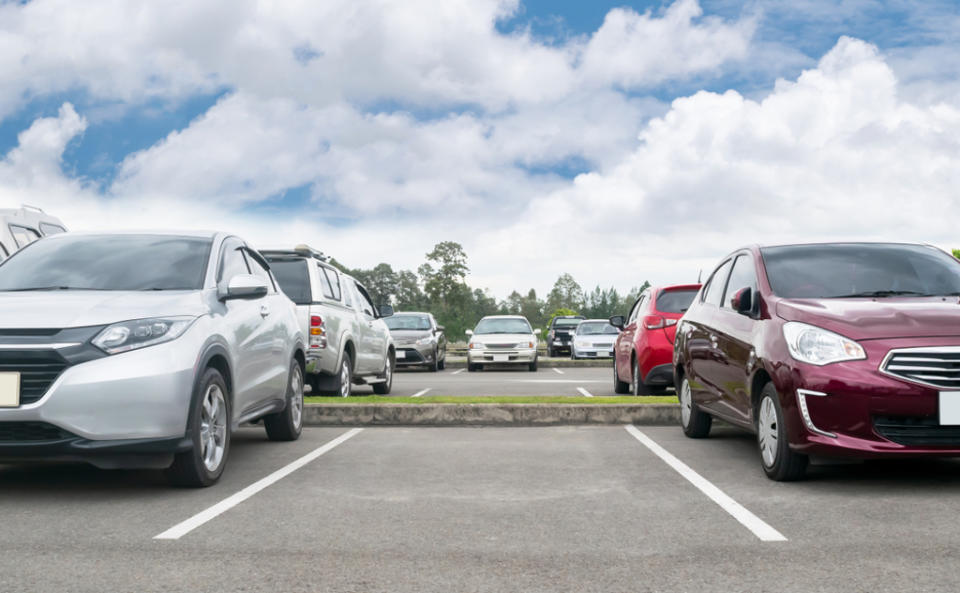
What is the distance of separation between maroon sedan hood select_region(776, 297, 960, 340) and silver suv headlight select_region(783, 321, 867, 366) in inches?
1.7

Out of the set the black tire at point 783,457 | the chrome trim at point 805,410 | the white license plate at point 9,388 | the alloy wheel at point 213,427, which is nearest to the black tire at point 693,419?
the black tire at point 783,457

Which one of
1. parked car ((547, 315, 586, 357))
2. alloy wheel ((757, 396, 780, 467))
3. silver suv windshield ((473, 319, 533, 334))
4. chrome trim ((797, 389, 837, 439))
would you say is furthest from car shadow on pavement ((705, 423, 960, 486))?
parked car ((547, 315, 586, 357))

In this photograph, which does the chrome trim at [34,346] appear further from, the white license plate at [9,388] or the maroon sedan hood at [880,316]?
the maroon sedan hood at [880,316]

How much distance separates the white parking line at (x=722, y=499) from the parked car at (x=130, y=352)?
312 centimetres

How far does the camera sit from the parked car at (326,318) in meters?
11.0

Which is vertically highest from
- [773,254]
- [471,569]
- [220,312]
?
[773,254]

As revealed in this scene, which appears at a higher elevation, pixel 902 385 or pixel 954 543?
pixel 902 385

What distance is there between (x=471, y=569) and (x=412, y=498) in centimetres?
165

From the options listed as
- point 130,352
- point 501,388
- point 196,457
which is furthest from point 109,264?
point 501,388

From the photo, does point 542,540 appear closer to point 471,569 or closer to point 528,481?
point 471,569

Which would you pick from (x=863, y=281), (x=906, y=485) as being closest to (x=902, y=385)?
(x=906, y=485)

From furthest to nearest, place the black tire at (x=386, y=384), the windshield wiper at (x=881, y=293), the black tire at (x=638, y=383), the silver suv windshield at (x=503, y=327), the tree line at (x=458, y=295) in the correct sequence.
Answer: the tree line at (x=458, y=295), the silver suv windshield at (x=503, y=327), the black tire at (x=386, y=384), the black tire at (x=638, y=383), the windshield wiper at (x=881, y=293)

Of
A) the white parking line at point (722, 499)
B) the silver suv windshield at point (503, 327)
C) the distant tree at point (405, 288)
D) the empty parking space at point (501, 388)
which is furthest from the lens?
the distant tree at point (405, 288)

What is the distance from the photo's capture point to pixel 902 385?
17.9 feet
